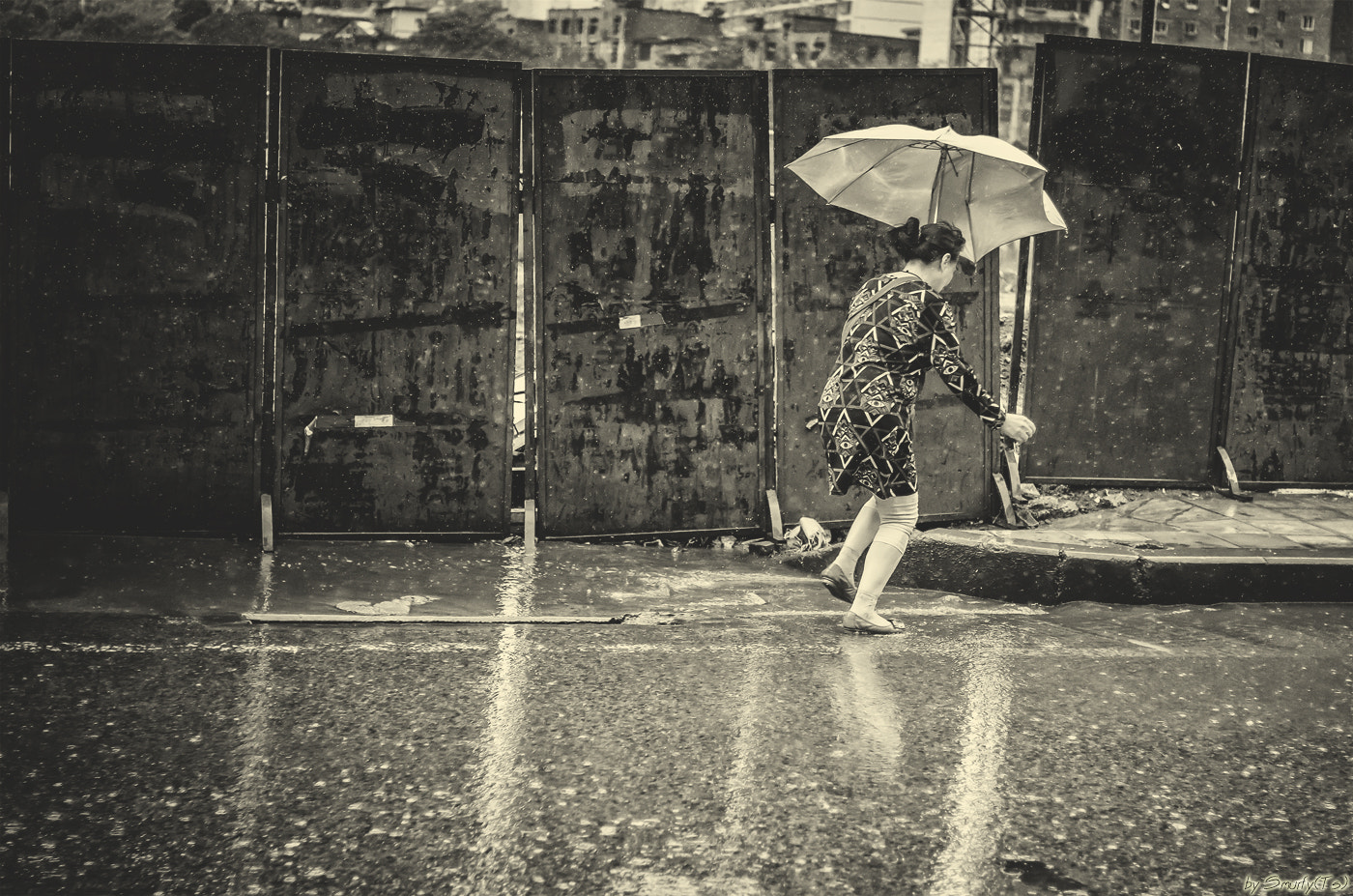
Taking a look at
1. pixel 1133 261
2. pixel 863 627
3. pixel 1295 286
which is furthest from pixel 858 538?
pixel 1295 286

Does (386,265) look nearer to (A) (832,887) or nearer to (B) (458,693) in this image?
(B) (458,693)

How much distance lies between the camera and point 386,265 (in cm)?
637

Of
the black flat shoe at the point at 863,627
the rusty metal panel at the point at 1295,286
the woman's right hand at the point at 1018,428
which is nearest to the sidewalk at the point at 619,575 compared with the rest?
the black flat shoe at the point at 863,627

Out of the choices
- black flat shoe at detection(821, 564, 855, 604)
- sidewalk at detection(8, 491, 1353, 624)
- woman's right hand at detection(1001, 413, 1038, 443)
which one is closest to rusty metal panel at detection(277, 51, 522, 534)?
sidewalk at detection(8, 491, 1353, 624)

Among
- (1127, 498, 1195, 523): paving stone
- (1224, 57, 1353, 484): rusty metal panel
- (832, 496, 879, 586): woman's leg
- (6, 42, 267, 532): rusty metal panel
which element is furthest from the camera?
(1224, 57, 1353, 484): rusty metal panel

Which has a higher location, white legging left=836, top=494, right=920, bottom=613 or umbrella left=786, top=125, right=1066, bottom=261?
umbrella left=786, top=125, right=1066, bottom=261

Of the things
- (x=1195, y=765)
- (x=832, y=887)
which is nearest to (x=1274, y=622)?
(x=1195, y=765)

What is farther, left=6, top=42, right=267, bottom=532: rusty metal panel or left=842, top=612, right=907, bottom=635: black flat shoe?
left=6, top=42, right=267, bottom=532: rusty metal panel

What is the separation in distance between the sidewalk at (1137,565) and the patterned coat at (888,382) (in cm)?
126

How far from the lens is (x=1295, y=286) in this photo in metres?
7.41

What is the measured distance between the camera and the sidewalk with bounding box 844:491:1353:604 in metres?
5.54

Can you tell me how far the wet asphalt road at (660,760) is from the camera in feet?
8.69

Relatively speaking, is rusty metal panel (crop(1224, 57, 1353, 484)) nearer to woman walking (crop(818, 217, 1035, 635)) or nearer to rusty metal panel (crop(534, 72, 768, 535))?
rusty metal panel (crop(534, 72, 768, 535))

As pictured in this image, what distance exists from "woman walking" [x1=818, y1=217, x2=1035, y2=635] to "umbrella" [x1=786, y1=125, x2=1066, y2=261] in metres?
0.46
